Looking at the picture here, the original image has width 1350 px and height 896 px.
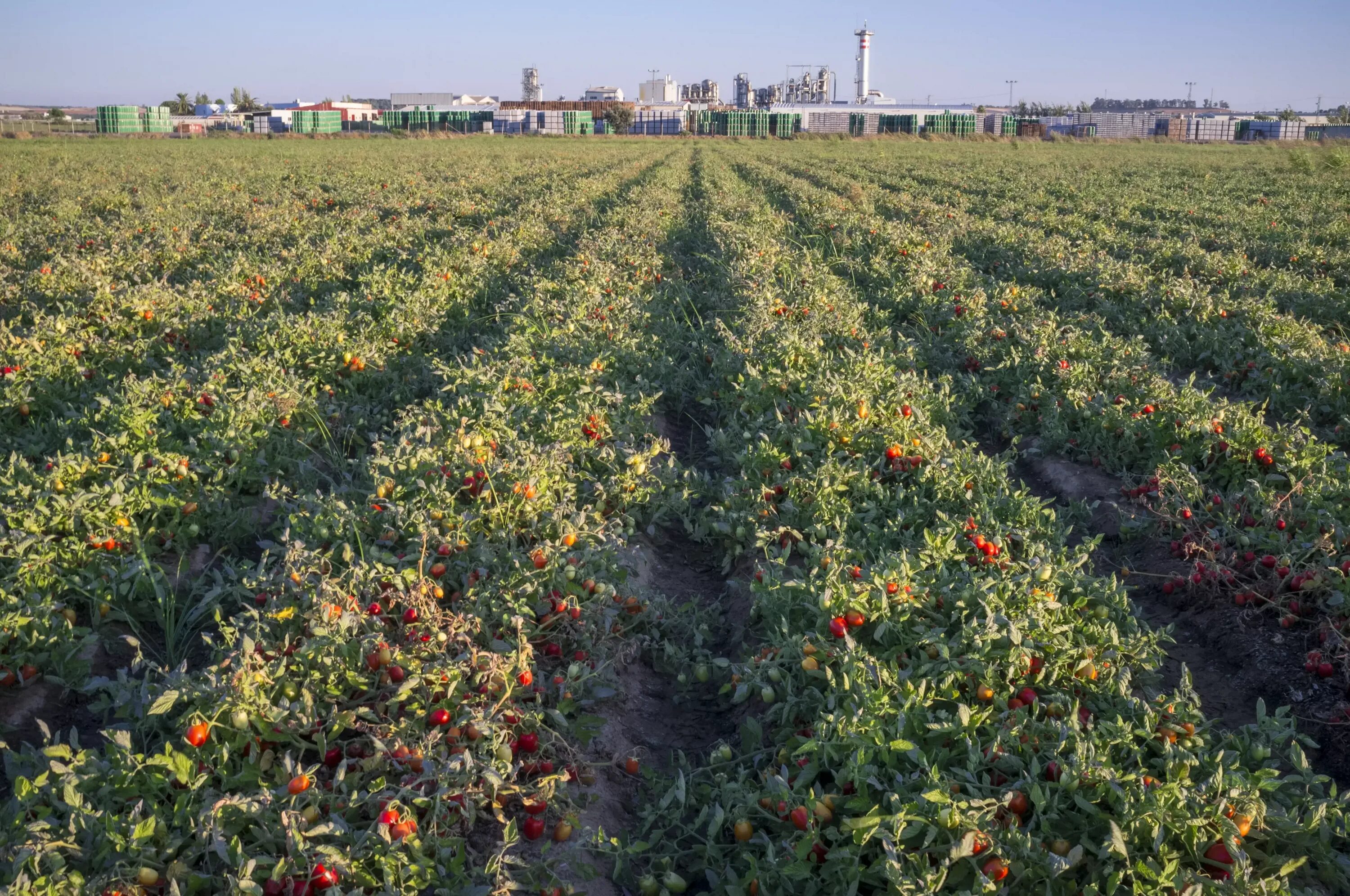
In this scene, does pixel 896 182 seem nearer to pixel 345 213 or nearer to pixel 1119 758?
pixel 345 213

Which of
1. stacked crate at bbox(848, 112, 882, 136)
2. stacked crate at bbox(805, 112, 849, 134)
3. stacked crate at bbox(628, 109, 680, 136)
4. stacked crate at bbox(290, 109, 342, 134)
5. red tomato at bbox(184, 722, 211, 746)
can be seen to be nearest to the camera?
red tomato at bbox(184, 722, 211, 746)

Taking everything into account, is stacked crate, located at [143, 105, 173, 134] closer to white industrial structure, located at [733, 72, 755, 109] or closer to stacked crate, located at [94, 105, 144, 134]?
stacked crate, located at [94, 105, 144, 134]

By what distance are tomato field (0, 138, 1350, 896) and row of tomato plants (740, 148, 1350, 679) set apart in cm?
4

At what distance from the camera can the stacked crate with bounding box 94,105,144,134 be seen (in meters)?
56.6

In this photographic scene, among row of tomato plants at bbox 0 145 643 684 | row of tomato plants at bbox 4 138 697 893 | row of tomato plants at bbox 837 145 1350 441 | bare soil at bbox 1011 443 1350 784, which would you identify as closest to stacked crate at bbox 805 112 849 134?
row of tomato plants at bbox 837 145 1350 441

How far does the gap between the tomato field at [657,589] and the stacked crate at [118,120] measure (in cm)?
5856

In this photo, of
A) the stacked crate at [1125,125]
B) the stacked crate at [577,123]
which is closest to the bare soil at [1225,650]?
the stacked crate at [577,123]

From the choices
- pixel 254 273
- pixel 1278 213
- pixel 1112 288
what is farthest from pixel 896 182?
pixel 254 273

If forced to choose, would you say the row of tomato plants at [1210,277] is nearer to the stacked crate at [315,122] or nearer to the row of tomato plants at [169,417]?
the row of tomato plants at [169,417]

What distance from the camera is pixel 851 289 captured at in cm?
1109

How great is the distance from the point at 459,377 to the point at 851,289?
20.7 feet

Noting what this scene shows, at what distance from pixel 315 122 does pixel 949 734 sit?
77.2m

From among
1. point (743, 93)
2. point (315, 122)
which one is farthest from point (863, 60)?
point (315, 122)

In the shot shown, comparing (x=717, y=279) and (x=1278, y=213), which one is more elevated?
(x=1278, y=213)
